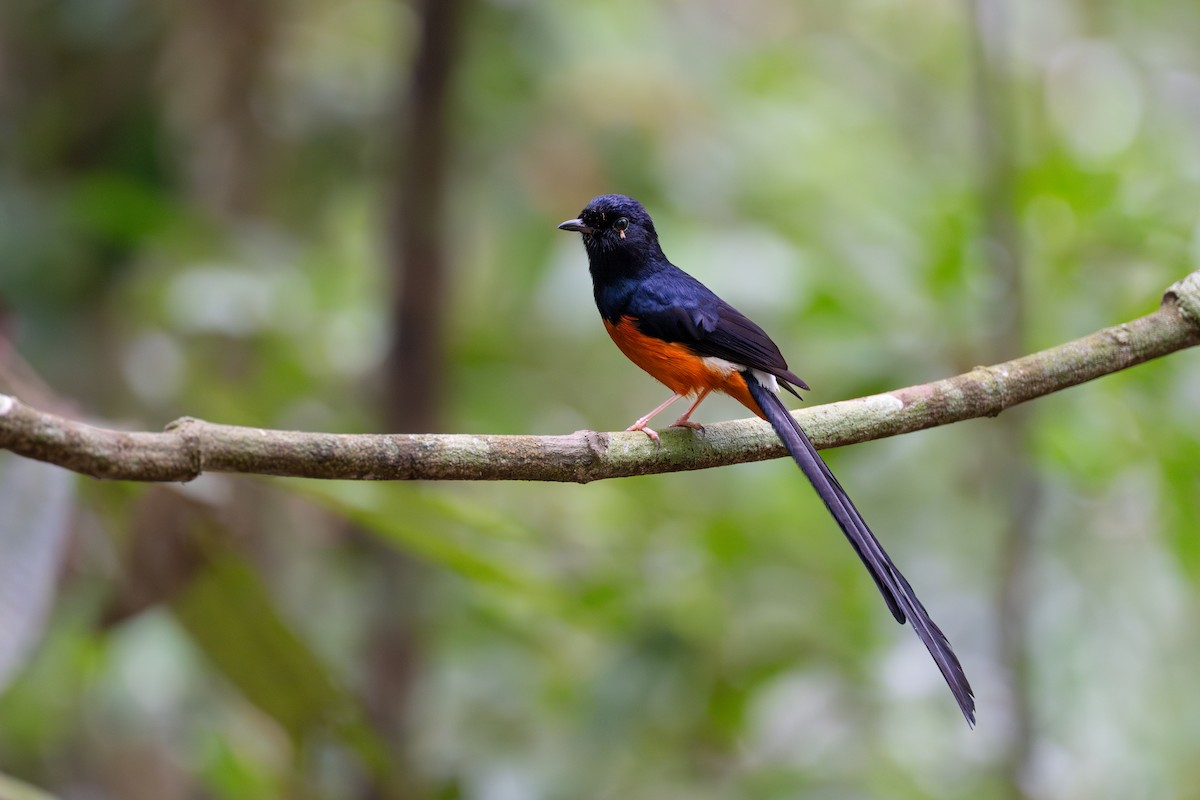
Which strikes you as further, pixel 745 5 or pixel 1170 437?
pixel 745 5

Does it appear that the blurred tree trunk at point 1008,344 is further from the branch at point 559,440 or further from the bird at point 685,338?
the branch at point 559,440

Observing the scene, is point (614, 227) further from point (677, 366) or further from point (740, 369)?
point (740, 369)

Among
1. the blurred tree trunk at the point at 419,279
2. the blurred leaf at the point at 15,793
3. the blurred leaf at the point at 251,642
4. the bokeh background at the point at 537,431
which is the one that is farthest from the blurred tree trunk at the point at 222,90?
the blurred leaf at the point at 15,793

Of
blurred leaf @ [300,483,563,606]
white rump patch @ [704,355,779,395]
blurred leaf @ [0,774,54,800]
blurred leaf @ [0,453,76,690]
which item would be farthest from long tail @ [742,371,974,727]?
blurred leaf @ [0,774,54,800]

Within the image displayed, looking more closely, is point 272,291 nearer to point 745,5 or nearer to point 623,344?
point 623,344

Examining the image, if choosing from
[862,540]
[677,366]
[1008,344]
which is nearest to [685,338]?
[677,366]

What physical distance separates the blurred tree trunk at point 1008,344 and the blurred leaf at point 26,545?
2.18 meters

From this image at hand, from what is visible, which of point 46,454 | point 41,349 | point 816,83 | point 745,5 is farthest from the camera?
point 745,5

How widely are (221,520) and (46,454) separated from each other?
1.01 m

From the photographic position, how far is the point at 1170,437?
280 centimetres

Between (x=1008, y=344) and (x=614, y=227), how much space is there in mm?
1110

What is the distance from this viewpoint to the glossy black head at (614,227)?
2615mm

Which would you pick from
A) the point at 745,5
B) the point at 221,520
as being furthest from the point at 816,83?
the point at 221,520

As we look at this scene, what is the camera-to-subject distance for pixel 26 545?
2.03 m
